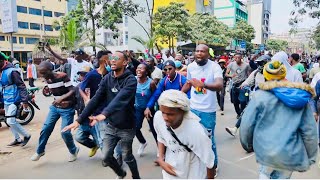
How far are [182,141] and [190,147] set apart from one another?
75 mm

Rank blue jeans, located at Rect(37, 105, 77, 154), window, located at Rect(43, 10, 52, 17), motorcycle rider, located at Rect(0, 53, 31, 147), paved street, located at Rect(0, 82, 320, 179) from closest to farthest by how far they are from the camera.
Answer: paved street, located at Rect(0, 82, 320, 179) → blue jeans, located at Rect(37, 105, 77, 154) → motorcycle rider, located at Rect(0, 53, 31, 147) → window, located at Rect(43, 10, 52, 17)

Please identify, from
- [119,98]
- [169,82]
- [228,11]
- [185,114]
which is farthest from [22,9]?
[185,114]

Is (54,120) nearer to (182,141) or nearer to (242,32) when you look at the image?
(182,141)

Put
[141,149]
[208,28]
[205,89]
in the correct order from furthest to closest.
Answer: [208,28] < [141,149] < [205,89]

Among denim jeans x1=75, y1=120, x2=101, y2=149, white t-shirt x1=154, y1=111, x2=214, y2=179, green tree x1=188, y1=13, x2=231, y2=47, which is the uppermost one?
green tree x1=188, y1=13, x2=231, y2=47

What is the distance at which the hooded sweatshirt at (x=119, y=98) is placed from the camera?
3580mm

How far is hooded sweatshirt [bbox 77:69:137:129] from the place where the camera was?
358 centimetres

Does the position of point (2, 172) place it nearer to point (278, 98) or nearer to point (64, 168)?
point (64, 168)

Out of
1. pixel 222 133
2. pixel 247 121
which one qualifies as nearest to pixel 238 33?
pixel 222 133

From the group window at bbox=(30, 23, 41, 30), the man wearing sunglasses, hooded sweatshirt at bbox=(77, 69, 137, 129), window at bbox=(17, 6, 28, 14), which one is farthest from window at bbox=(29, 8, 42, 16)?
hooded sweatshirt at bbox=(77, 69, 137, 129)

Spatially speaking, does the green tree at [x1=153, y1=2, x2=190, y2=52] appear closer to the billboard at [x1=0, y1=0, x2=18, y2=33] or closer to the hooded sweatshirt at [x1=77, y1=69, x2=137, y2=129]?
the billboard at [x1=0, y1=0, x2=18, y2=33]

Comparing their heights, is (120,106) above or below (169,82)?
below

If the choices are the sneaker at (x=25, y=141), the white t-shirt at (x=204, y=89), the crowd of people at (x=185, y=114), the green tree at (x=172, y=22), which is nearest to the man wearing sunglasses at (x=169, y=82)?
the crowd of people at (x=185, y=114)

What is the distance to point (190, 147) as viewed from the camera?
7.84ft
